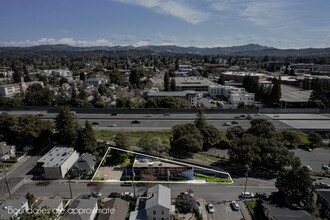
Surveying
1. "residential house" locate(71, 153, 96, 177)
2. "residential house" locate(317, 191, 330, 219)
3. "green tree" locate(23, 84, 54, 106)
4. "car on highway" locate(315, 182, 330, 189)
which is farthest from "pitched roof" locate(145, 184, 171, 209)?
"green tree" locate(23, 84, 54, 106)

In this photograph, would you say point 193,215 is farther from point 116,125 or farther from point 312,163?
point 116,125

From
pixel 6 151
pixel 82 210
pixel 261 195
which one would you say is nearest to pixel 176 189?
pixel 261 195

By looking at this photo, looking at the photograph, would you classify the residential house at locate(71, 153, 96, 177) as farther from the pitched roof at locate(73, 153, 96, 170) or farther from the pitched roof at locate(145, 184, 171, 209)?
the pitched roof at locate(145, 184, 171, 209)

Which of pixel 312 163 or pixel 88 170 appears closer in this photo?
pixel 88 170

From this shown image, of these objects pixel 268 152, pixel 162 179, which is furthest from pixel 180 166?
pixel 268 152

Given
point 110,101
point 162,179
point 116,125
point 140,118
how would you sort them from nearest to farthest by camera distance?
point 162,179, point 116,125, point 140,118, point 110,101

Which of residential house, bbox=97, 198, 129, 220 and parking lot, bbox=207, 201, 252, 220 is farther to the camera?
parking lot, bbox=207, 201, 252, 220

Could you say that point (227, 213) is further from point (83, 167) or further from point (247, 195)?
point (83, 167)
